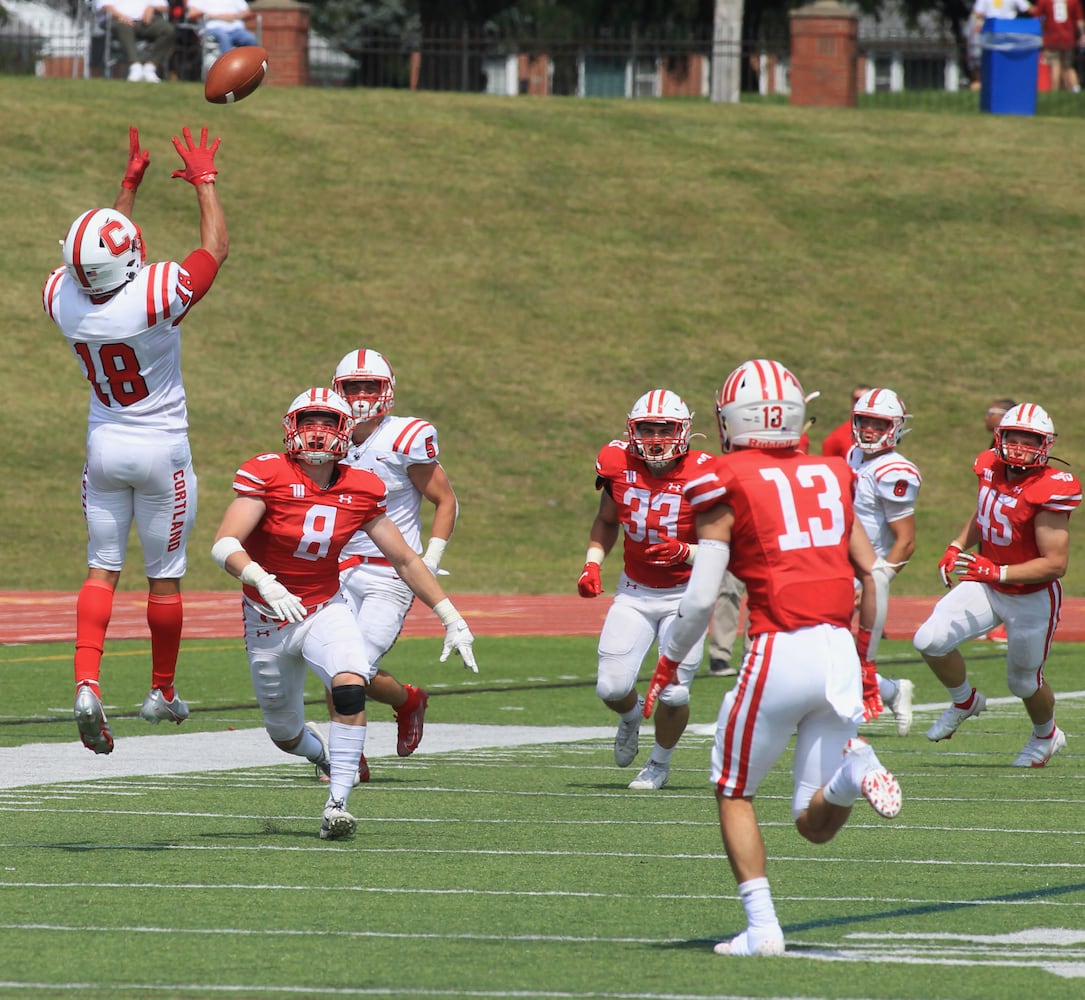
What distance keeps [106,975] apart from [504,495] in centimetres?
2084

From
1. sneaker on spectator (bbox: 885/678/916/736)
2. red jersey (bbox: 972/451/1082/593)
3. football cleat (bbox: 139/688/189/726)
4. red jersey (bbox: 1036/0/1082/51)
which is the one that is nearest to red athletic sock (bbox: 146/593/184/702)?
football cleat (bbox: 139/688/189/726)

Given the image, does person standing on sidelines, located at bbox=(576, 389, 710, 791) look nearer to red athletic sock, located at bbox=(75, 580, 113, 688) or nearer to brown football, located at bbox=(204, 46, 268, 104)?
red athletic sock, located at bbox=(75, 580, 113, 688)

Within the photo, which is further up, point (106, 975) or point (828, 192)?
point (828, 192)

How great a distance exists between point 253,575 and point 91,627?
3.84 feet

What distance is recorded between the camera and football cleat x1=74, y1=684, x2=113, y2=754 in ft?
28.7

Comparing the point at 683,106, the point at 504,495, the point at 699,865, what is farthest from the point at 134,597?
the point at 683,106

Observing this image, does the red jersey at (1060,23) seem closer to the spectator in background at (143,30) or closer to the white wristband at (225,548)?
the spectator in background at (143,30)

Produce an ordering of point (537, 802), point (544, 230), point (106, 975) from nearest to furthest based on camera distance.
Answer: point (106, 975) → point (537, 802) → point (544, 230)

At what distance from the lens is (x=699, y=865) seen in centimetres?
798

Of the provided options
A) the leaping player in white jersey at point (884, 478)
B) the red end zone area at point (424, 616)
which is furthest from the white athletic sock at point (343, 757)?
the red end zone area at point (424, 616)

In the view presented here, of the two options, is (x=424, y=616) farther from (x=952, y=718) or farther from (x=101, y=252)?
(x=101, y=252)

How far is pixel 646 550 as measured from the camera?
10.7m

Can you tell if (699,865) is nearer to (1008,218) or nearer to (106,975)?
(106,975)

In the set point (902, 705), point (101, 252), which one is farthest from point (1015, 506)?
point (101, 252)
